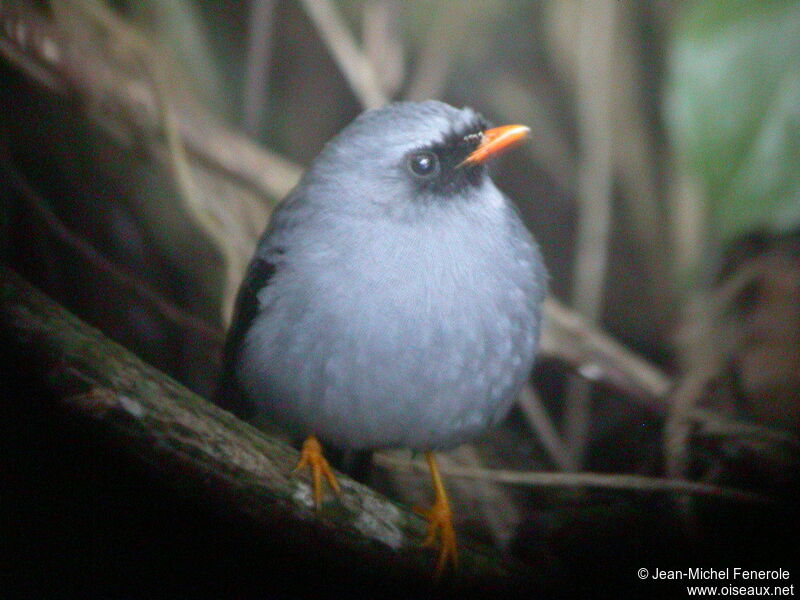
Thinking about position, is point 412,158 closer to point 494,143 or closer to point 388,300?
point 494,143

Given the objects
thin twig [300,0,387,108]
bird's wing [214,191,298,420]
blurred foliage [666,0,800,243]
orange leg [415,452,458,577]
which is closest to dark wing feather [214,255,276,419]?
bird's wing [214,191,298,420]

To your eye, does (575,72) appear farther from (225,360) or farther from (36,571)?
(36,571)

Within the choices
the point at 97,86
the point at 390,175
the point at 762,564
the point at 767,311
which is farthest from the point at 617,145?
the point at 97,86

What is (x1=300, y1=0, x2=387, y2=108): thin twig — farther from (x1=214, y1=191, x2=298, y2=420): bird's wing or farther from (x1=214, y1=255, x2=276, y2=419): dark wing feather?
(x1=214, y1=255, x2=276, y2=419): dark wing feather

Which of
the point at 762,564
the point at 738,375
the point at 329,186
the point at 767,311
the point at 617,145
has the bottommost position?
the point at 762,564

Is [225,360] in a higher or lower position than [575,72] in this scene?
lower

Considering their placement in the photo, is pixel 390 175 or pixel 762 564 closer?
pixel 390 175
